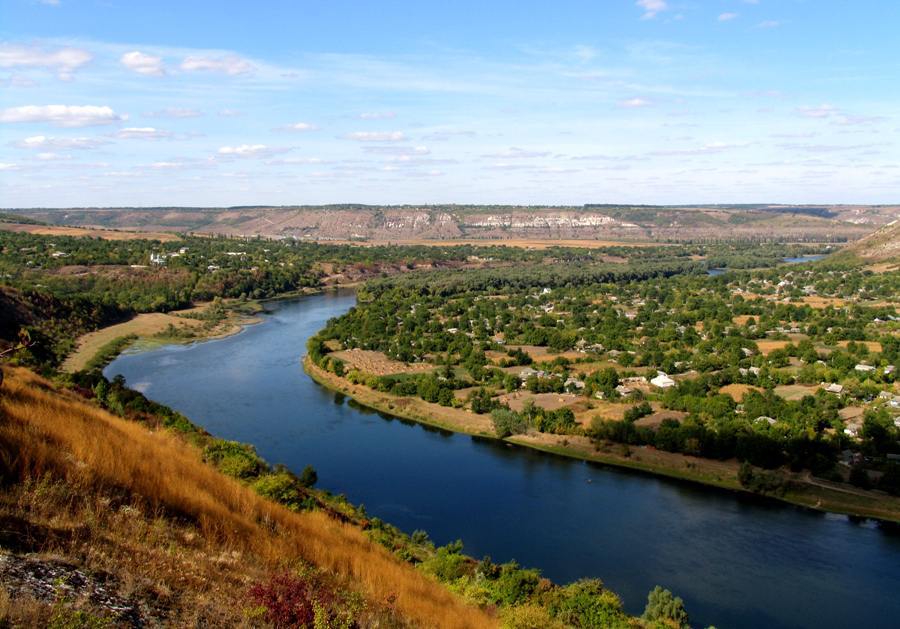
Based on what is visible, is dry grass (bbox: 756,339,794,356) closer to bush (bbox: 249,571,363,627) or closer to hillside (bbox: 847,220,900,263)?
bush (bbox: 249,571,363,627)

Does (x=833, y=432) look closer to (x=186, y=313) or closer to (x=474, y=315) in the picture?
(x=474, y=315)

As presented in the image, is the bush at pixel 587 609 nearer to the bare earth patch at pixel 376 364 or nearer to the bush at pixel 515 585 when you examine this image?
the bush at pixel 515 585

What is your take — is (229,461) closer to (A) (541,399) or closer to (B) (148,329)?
(A) (541,399)

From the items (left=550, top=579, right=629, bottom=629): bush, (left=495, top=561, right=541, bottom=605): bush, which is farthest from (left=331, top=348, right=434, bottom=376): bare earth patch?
(left=550, top=579, right=629, bottom=629): bush

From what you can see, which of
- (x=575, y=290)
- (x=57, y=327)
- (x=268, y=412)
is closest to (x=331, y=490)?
(x=268, y=412)

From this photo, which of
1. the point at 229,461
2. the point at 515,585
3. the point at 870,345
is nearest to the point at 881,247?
the point at 870,345

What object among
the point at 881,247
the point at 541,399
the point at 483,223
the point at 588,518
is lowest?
the point at 588,518
